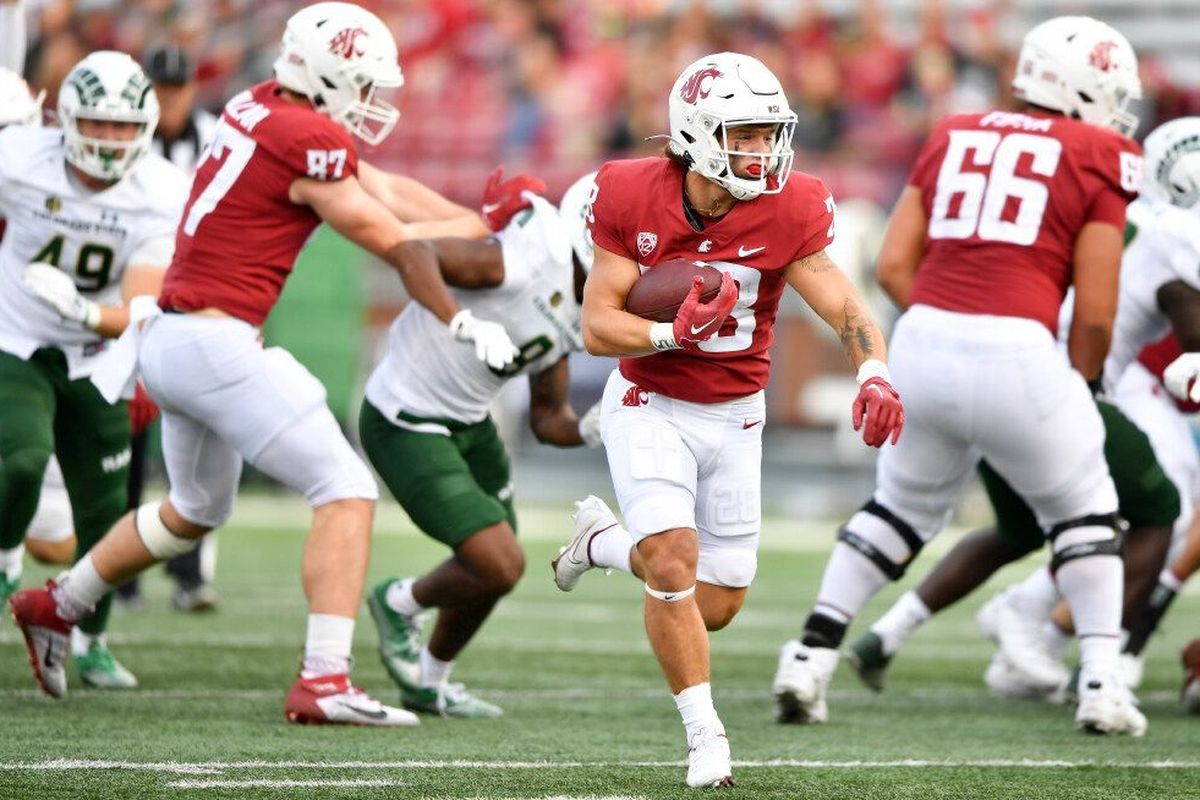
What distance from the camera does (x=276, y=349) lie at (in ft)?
17.5

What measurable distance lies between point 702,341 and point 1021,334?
4.30ft

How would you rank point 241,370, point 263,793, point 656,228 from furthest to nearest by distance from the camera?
point 241,370, point 656,228, point 263,793

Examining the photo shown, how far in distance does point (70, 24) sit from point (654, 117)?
4500mm

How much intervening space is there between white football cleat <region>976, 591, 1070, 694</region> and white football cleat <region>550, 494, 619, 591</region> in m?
2.01

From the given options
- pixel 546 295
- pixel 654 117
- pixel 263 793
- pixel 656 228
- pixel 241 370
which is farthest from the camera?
pixel 654 117

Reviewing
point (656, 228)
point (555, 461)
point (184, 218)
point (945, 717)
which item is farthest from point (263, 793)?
point (555, 461)

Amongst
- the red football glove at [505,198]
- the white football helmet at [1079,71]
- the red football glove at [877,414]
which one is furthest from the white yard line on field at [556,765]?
the white football helmet at [1079,71]

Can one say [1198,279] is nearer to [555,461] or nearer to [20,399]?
[20,399]

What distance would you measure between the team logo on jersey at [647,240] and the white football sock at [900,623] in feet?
6.57

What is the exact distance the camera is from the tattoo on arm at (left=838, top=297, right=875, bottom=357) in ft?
14.4

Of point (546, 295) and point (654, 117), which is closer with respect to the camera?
point (546, 295)

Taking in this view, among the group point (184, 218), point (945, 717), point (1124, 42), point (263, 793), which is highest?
point (1124, 42)

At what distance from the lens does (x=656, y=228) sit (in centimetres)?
445

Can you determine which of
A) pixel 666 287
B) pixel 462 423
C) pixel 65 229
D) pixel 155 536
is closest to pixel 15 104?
pixel 65 229
